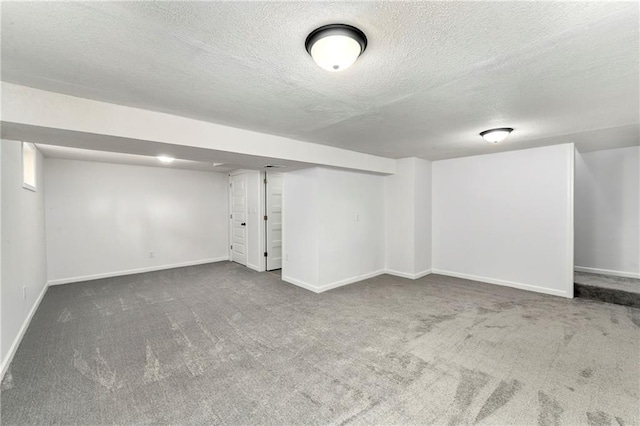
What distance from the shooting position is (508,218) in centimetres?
455

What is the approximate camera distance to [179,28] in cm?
137

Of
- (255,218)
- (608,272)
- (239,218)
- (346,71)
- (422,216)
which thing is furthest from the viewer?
(239,218)

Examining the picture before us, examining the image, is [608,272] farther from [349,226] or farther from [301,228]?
[301,228]

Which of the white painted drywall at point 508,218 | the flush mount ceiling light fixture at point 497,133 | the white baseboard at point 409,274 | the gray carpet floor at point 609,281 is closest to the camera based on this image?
the flush mount ceiling light fixture at point 497,133

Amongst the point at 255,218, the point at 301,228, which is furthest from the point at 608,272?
the point at 255,218

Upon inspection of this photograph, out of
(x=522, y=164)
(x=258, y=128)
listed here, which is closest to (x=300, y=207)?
(x=258, y=128)

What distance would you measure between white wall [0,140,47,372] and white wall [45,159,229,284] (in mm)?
1049

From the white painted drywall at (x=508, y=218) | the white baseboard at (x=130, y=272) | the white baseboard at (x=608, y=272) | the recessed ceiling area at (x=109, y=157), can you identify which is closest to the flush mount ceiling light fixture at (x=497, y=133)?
the white painted drywall at (x=508, y=218)

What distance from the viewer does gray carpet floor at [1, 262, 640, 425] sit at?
180 centimetres

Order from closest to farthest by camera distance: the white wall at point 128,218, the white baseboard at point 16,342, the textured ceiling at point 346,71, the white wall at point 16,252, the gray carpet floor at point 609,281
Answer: the textured ceiling at point 346,71 < the white baseboard at point 16,342 < the white wall at point 16,252 < the gray carpet floor at point 609,281 < the white wall at point 128,218

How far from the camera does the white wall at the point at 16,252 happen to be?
2449 millimetres

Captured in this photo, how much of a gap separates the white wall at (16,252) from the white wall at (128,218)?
105 cm

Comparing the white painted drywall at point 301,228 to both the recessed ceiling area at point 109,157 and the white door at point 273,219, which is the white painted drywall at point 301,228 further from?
the recessed ceiling area at point 109,157

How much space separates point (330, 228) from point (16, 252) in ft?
12.2
